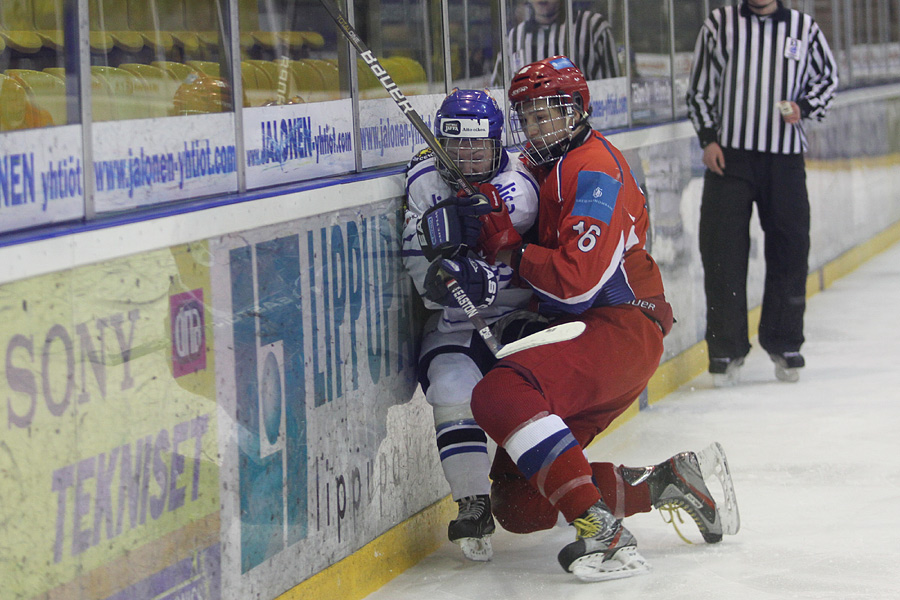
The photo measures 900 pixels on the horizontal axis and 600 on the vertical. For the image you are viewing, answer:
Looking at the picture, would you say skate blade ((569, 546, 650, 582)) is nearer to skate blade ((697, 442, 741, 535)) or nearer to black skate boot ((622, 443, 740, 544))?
black skate boot ((622, 443, 740, 544))

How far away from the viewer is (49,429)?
71.3 inches

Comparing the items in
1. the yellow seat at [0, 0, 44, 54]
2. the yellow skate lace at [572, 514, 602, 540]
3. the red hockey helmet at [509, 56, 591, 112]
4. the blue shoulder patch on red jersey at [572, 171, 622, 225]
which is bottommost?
the yellow skate lace at [572, 514, 602, 540]

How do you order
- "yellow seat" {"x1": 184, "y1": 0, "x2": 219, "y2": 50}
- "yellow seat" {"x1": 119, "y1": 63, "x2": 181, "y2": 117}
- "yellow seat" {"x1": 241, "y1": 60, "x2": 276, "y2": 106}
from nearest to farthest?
"yellow seat" {"x1": 119, "y1": 63, "x2": 181, "y2": 117}, "yellow seat" {"x1": 184, "y1": 0, "x2": 219, "y2": 50}, "yellow seat" {"x1": 241, "y1": 60, "x2": 276, "y2": 106}

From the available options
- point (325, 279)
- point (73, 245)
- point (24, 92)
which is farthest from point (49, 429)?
point (325, 279)

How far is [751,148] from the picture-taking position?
460 centimetres

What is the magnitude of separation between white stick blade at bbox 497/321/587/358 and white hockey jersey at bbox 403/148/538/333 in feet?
0.66

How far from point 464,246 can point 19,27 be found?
1.04m

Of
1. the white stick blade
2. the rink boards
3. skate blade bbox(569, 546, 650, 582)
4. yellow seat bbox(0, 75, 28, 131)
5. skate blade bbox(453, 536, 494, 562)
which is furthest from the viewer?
skate blade bbox(453, 536, 494, 562)

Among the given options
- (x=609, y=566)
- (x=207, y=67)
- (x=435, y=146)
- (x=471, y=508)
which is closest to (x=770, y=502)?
(x=609, y=566)

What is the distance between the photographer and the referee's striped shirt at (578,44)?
380 centimetres

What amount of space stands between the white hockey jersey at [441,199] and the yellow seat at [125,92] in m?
0.79

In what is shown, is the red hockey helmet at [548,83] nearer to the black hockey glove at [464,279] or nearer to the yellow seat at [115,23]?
the black hockey glove at [464,279]

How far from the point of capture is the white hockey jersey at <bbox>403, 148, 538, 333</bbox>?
2830mm

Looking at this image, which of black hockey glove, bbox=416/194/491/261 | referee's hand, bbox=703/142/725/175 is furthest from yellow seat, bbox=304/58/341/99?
referee's hand, bbox=703/142/725/175
